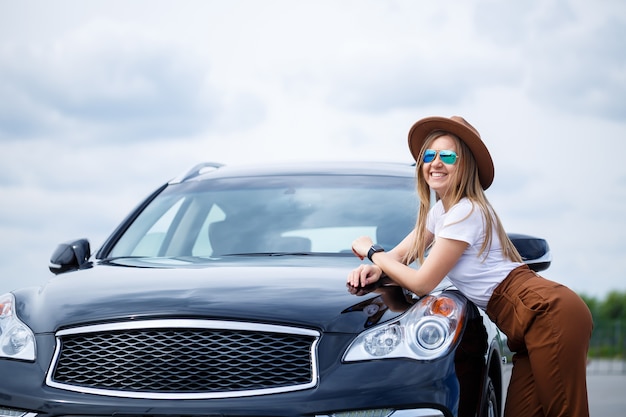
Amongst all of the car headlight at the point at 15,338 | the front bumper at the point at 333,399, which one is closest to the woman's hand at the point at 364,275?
the front bumper at the point at 333,399

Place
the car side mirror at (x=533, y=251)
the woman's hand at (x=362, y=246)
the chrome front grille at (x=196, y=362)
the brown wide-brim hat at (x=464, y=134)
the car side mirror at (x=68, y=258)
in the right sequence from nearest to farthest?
the chrome front grille at (x=196, y=362) → the brown wide-brim hat at (x=464, y=134) → the woman's hand at (x=362, y=246) → the car side mirror at (x=533, y=251) → the car side mirror at (x=68, y=258)

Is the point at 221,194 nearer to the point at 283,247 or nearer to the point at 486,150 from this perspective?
the point at 283,247

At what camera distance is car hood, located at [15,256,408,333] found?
4.07 meters

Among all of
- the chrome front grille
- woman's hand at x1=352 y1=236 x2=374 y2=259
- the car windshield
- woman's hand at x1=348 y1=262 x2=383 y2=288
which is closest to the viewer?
the chrome front grille

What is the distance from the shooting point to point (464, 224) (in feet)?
14.9

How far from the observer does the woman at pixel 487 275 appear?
175 inches

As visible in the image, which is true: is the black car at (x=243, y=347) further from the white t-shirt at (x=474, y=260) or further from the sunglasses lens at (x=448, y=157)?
the sunglasses lens at (x=448, y=157)

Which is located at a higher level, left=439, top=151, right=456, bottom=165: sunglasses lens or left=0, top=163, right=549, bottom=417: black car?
left=439, top=151, right=456, bottom=165: sunglasses lens

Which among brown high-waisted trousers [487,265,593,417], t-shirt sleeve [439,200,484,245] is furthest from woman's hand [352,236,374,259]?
brown high-waisted trousers [487,265,593,417]

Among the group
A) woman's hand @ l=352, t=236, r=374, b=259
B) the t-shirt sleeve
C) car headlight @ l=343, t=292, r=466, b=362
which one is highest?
the t-shirt sleeve

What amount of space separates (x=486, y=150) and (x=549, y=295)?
2.35 ft

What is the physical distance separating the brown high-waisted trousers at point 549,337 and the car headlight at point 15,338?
2012mm

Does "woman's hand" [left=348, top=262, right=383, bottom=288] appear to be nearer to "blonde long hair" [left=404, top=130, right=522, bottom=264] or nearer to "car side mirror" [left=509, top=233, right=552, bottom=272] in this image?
"blonde long hair" [left=404, top=130, right=522, bottom=264]

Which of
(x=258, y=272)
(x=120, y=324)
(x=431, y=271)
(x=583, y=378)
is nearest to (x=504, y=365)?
(x=583, y=378)
